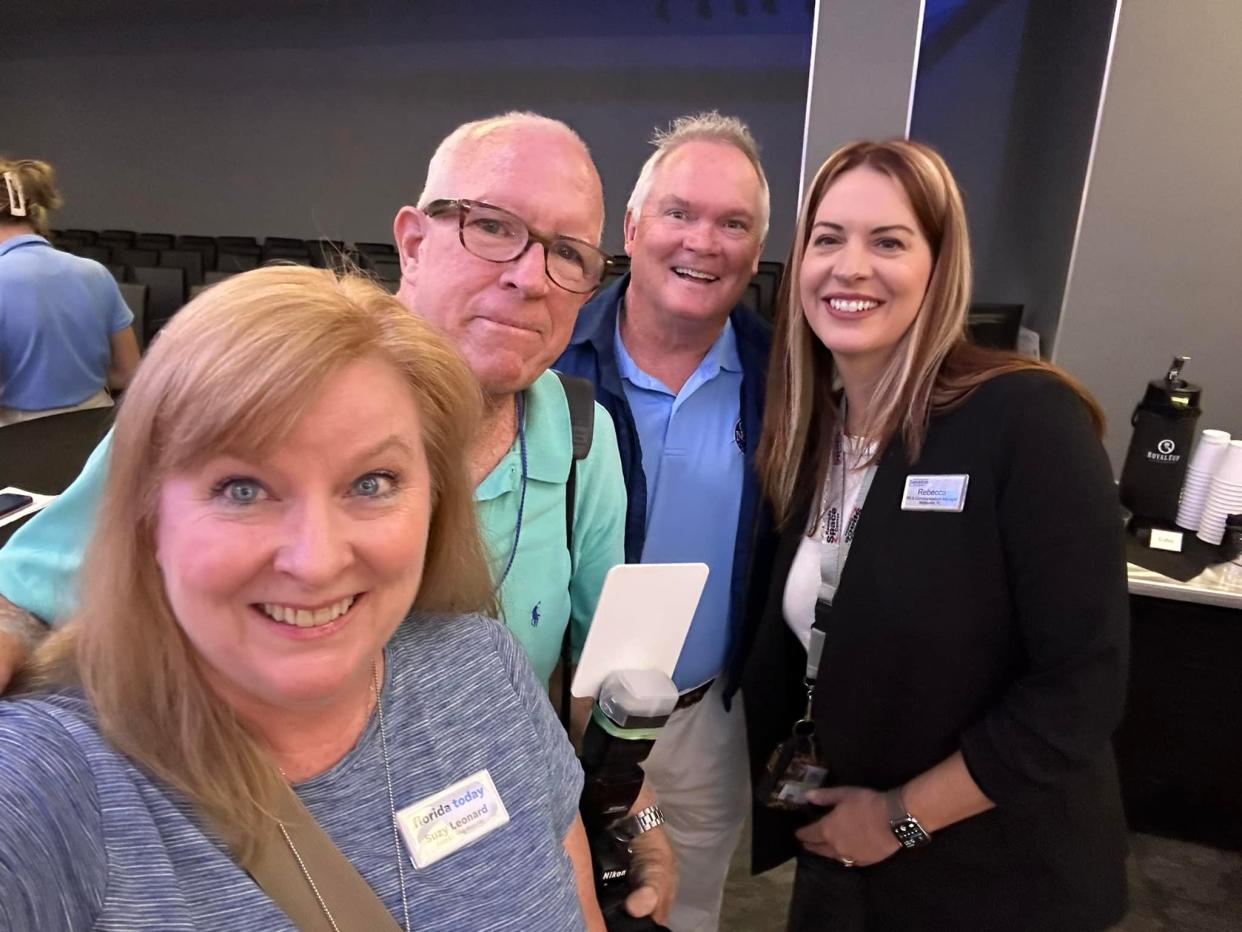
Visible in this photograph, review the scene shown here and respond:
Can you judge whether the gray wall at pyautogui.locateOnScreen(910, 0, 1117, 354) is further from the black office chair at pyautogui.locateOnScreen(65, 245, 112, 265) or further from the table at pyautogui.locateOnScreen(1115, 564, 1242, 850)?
the black office chair at pyautogui.locateOnScreen(65, 245, 112, 265)

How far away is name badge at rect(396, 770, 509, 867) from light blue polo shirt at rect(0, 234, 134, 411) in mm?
2568

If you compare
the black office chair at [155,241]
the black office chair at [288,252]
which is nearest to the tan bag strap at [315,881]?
the black office chair at [288,252]

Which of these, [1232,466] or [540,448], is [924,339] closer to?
[540,448]

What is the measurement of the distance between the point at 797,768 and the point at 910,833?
0.24 m

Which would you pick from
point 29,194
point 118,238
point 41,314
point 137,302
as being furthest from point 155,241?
point 41,314

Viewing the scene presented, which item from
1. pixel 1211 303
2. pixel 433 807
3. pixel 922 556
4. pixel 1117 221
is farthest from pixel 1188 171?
pixel 433 807

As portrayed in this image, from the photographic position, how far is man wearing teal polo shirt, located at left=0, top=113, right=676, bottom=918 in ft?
3.43

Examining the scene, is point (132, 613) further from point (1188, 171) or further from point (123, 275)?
point (123, 275)

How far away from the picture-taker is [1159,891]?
2.29 meters

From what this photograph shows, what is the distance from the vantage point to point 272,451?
640mm

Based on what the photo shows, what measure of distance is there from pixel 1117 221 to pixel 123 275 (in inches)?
219

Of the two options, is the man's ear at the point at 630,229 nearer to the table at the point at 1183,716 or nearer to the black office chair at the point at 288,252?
the table at the point at 1183,716

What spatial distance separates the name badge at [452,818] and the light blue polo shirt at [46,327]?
2568mm

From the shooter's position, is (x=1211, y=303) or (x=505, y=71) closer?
(x=1211, y=303)
